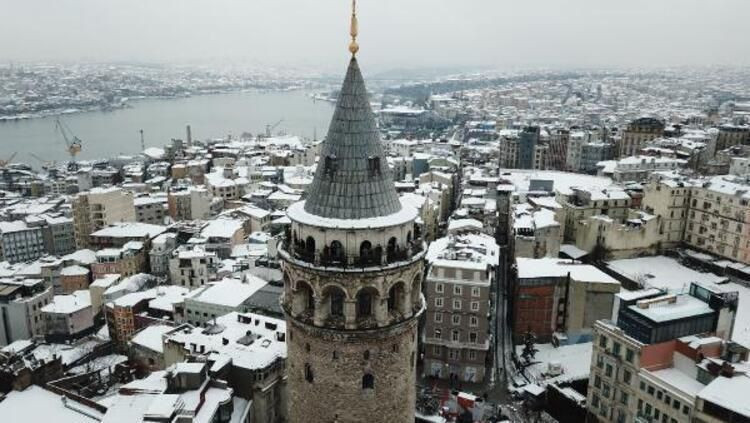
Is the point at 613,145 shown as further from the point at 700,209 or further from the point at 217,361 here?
the point at 217,361

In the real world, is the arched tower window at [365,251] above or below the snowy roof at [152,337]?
above

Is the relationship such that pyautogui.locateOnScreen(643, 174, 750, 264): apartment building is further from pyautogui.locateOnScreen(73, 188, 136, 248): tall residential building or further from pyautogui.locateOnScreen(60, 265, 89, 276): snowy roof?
pyautogui.locateOnScreen(73, 188, 136, 248): tall residential building

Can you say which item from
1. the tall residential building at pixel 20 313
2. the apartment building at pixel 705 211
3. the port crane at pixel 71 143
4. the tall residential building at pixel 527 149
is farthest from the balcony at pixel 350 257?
the port crane at pixel 71 143

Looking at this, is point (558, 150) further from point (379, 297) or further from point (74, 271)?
point (379, 297)

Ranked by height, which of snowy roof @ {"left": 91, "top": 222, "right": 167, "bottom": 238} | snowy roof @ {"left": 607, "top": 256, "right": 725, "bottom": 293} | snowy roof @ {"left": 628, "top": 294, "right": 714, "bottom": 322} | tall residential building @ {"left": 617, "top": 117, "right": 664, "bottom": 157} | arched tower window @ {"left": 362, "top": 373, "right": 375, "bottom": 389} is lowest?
snowy roof @ {"left": 91, "top": 222, "right": 167, "bottom": 238}

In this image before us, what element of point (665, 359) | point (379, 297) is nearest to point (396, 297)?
point (379, 297)

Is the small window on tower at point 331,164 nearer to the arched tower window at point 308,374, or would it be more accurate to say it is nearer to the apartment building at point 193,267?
the arched tower window at point 308,374

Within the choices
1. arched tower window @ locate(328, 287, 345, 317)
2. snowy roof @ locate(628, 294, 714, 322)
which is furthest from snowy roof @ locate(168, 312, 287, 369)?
arched tower window @ locate(328, 287, 345, 317)

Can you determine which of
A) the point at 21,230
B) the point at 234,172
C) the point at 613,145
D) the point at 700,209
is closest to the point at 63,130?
the point at 234,172
